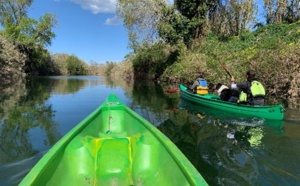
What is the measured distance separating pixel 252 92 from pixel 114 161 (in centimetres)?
690

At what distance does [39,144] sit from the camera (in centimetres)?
707

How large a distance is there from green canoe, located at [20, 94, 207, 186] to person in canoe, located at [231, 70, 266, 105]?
5.89 m

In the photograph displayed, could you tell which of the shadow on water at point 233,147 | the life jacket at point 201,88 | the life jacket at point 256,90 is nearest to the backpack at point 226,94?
the shadow on water at point 233,147

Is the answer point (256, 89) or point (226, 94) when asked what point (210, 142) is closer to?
point (256, 89)

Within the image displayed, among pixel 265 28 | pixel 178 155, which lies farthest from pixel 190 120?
pixel 265 28

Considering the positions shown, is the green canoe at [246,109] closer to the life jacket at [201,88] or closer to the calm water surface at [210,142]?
the calm water surface at [210,142]

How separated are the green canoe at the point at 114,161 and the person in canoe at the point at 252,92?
232 inches

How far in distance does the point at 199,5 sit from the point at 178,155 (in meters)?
28.3

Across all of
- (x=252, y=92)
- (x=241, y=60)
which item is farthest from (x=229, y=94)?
(x=241, y=60)

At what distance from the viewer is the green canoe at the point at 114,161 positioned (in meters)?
3.41

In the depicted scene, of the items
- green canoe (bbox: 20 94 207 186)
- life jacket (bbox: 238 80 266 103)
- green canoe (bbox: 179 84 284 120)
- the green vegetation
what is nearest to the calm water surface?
green canoe (bbox: 179 84 284 120)

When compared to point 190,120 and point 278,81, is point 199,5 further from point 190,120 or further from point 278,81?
point 190,120

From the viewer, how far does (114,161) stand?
4543 millimetres

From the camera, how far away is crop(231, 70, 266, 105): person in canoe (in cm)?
1004
